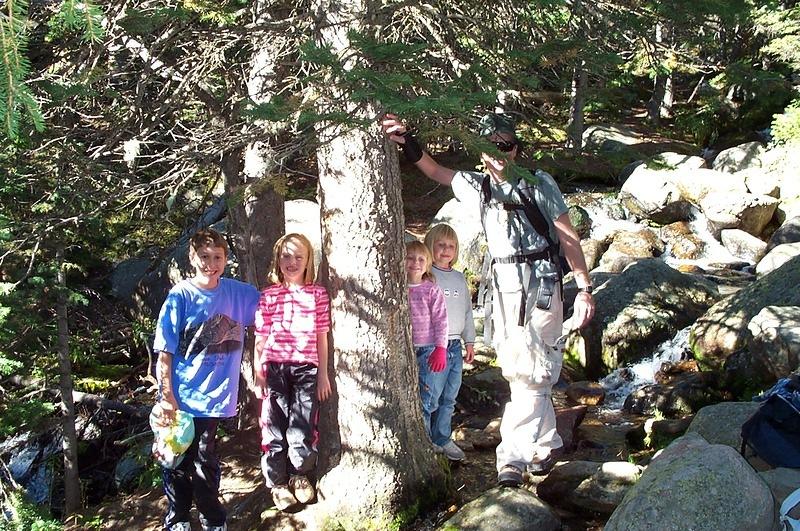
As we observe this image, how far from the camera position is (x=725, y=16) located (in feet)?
13.0

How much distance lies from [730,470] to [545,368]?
1.29 metres

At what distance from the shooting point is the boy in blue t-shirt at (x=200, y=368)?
445cm

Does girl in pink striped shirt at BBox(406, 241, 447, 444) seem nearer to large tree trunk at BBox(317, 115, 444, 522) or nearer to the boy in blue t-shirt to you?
large tree trunk at BBox(317, 115, 444, 522)

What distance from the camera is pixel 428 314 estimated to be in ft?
17.4

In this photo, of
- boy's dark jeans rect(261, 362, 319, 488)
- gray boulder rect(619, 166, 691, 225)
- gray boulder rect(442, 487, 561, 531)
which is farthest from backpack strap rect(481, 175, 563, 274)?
gray boulder rect(619, 166, 691, 225)

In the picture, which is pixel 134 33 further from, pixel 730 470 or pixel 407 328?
pixel 730 470

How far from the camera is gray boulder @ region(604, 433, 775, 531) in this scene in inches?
137

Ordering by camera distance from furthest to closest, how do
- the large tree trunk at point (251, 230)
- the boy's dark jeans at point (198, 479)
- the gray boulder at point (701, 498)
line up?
1. the large tree trunk at point (251, 230)
2. the boy's dark jeans at point (198, 479)
3. the gray boulder at point (701, 498)

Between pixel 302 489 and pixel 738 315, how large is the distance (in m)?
6.36

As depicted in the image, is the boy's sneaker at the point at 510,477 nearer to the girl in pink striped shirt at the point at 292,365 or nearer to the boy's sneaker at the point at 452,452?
the boy's sneaker at the point at 452,452

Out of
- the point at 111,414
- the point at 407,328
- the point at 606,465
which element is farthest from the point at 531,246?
the point at 111,414

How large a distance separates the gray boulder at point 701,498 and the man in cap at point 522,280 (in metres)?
1.05

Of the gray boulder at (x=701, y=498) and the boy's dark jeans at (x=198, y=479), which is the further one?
the boy's dark jeans at (x=198, y=479)

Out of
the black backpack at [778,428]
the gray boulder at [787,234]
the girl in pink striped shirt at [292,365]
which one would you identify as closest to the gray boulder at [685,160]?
the gray boulder at [787,234]
